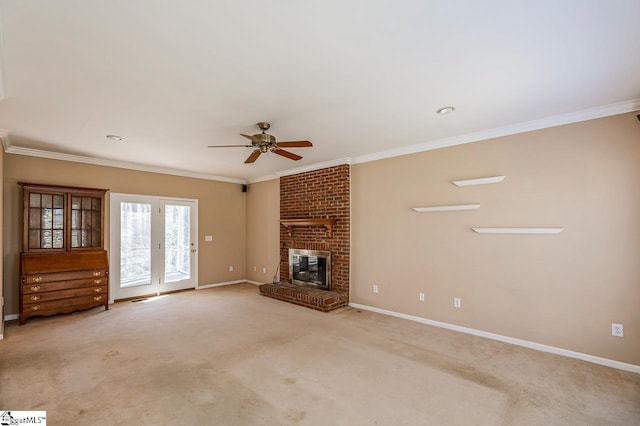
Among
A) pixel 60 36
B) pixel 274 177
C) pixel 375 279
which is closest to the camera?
pixel 60 36

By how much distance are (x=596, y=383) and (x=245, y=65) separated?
400cm

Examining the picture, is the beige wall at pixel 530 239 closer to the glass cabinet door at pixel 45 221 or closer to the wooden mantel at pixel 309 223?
the wooden mantel at pixel 309 223

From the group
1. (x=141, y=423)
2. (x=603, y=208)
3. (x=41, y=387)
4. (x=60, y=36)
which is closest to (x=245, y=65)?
(x=60, y=36)

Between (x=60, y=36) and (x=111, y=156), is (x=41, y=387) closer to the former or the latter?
(x=60, y=36)

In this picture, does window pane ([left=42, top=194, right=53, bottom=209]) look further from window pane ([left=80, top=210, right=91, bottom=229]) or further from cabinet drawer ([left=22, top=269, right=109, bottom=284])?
cabinet drawer ([left=22, top=269, right=109, bottom=284])

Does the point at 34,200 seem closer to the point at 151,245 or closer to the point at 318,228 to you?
the point at 151,245

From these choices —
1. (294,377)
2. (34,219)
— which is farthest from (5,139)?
(294,377)

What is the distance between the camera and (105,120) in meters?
3.38

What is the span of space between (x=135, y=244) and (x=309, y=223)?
332 cm

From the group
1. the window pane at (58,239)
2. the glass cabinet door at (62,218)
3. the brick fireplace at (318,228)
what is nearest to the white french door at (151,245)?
the glass cabinet door at (62,218)

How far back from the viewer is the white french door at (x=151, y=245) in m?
5.50

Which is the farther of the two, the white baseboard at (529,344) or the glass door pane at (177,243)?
the glass door pane at (177,243)

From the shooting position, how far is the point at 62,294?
4.50 m

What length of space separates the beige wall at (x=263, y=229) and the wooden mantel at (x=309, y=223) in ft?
1.66
